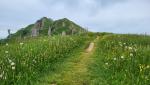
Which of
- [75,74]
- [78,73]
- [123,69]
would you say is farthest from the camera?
[123,69]

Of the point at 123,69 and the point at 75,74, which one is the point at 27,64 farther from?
the point at 123,69

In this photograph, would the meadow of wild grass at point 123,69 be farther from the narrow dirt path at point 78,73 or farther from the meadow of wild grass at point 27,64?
the meadow of wild grass at point 27,64

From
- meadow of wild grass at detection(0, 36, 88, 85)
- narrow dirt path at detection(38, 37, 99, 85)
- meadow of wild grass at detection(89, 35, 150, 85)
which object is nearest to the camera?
meadow of wild grass at detection(0, 36, 88, 85)

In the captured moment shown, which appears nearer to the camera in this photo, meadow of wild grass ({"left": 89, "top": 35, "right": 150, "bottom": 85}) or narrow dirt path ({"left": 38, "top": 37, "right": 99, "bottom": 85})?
narrow dirt path ({"left": 38, "top": 37, "right": 99, "bottom": 85})

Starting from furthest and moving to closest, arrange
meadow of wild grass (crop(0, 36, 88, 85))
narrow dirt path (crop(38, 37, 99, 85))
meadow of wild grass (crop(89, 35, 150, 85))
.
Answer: meadow of wild grass (crop(89, 35, 150, 85)), narrow dirt path (crop(38, 37, 99, 85)), meadow of wild grass (crop(0, 36, 88, 85))

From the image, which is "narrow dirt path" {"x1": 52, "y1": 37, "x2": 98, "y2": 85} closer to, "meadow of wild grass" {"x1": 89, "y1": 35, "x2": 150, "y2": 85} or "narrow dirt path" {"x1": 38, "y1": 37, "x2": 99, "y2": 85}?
"narrow dirt path" {"x1": 38, "y1": 37, "x2": 99, "y2": 85}

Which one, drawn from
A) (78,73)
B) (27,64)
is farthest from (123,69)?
(27,64)

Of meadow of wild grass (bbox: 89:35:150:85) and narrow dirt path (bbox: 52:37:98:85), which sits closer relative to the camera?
narrow dirt path (bbox: 52:37:98:85)

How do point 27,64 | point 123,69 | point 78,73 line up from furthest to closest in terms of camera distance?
point 123,69 < point 78,73 < point 27,64

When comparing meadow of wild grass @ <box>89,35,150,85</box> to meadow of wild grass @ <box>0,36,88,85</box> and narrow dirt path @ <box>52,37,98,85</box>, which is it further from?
meadow of wild grass @ <box>0,36,88,85</box>

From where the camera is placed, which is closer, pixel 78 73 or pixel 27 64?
pixel 27 64

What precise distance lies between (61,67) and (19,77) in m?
4.80

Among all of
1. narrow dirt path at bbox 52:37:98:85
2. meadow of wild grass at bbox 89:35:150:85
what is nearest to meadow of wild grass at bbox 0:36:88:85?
narrow dirt path at bbox 52:37:98:85

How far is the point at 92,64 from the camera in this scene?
24.7 meters
